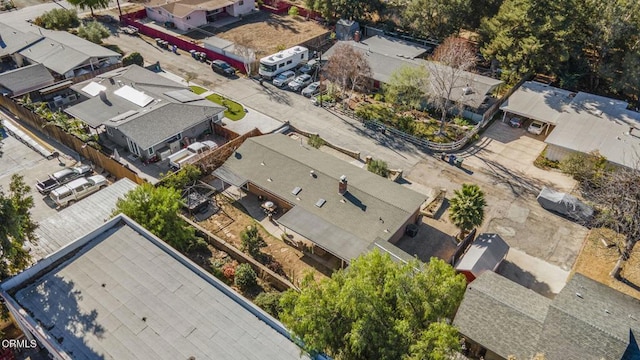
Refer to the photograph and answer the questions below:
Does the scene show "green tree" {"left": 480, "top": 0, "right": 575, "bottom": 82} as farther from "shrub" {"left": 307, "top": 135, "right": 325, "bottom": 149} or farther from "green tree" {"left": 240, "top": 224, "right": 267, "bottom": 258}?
"green tree" {"left": 240, "top": 224, "right": 267, "bottom": 258}

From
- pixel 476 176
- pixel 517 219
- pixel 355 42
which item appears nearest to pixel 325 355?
pixel 517 219

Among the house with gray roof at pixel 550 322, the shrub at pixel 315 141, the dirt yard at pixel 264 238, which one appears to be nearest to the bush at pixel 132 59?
the shrub at pixel 315 141

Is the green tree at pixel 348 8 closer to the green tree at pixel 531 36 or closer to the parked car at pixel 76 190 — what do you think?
the green tree at pixel 531 36

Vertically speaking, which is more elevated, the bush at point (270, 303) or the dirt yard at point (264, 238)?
the bush at point (270, 303)

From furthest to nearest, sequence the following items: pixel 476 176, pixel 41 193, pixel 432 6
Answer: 1. pixel 432 6
2. pixel 476 176
3. pixel 41 193

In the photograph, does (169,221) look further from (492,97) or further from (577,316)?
(492,97)

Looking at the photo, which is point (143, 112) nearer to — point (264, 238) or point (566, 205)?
point (264, 238)

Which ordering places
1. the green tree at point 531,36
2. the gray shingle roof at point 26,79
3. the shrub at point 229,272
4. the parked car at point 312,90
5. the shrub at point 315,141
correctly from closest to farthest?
1. the shrub at point 229,272
2. the shrub at point 315,141
3. the gray shingle roof at point 26,79
4. the green tree at point 531,36
5. the parked car at point 312,90
